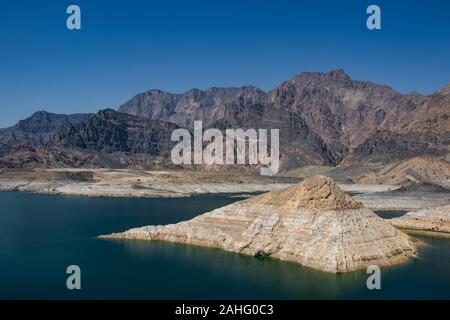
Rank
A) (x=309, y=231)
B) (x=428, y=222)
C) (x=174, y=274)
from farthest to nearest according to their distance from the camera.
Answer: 1. (x=428, y=222)
2. (x=309, y=231)
3. (x=174, y=274)

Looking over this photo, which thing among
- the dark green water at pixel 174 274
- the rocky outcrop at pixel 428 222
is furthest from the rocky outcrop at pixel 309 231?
the rocky outcrop at pixel 428 222

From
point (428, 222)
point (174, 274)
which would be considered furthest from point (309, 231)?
point (428, 222)

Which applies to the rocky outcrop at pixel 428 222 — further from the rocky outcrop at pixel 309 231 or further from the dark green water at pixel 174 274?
the rocky outcrop at pixel 309 231

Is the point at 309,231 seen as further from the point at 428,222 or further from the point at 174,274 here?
the point at 428,222

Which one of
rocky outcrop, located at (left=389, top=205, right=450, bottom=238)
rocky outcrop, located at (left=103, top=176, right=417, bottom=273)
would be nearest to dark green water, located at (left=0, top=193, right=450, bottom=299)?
rocky outcrop, located at (left=103, top=176, right=417, bottom=273)

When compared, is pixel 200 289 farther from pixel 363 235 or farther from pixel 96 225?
pixel 96 225
